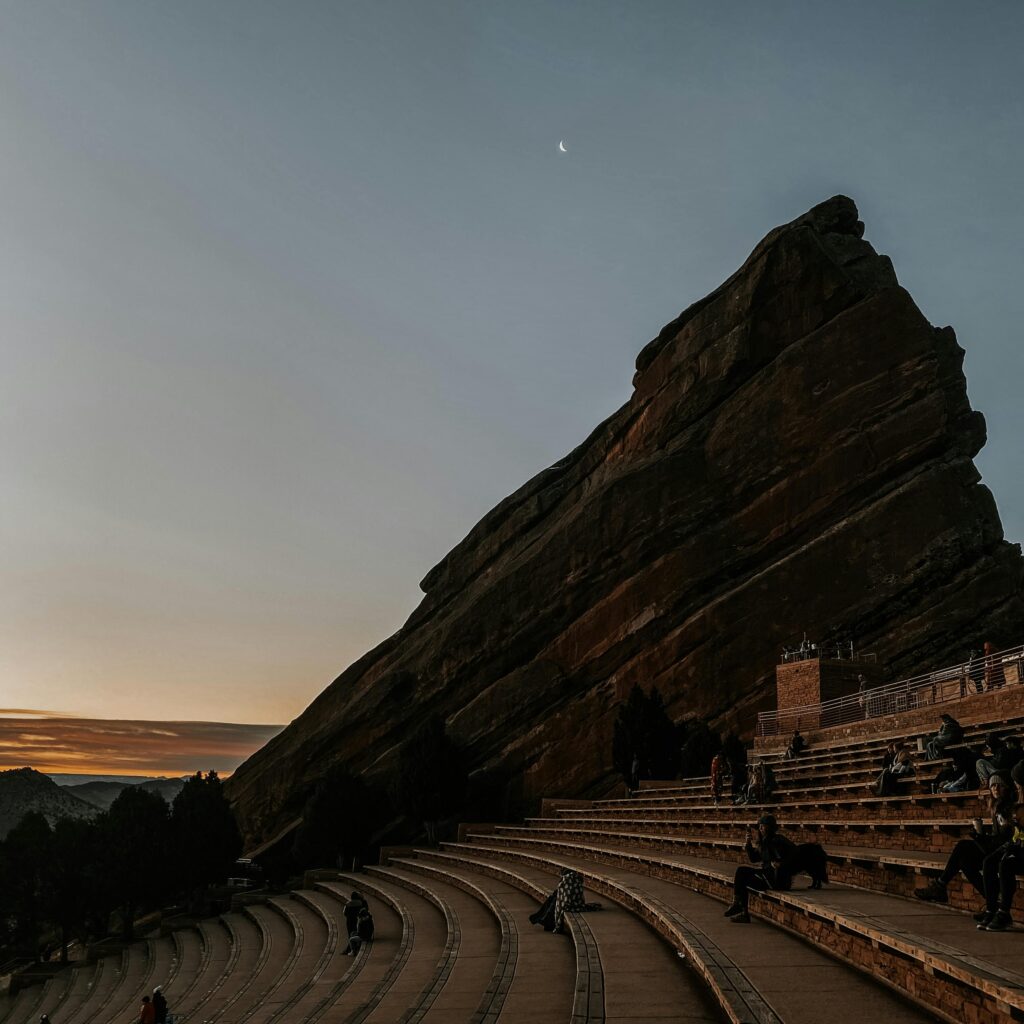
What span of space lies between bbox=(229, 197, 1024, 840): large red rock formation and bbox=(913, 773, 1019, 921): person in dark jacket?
30715 mm

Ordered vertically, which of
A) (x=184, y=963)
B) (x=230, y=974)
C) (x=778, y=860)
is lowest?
(x=184, y=963)

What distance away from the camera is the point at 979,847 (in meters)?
8.05

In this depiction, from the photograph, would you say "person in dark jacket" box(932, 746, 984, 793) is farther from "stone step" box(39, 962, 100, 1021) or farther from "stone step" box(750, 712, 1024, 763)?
"stone step" box(39, 962, 100, 1021)

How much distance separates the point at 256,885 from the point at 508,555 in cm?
2118

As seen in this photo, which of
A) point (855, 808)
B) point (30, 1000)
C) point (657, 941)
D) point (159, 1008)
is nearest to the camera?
point (657, 941)

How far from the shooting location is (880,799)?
1251 cm

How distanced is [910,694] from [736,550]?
1954cm

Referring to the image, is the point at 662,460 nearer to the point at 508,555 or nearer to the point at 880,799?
the point at 508,555

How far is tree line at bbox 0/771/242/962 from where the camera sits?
130 ft

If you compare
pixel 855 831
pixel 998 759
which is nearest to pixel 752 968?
pixel 998 759

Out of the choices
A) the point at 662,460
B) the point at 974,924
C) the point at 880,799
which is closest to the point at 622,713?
the point at 662,460

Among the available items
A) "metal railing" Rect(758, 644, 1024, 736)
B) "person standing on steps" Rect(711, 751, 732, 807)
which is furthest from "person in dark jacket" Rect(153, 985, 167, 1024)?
"metal railing" Rect(758, 644, 1024, 736)

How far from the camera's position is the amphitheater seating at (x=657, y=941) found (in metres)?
6.80

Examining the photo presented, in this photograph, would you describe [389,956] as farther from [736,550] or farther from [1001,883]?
[736,550]
